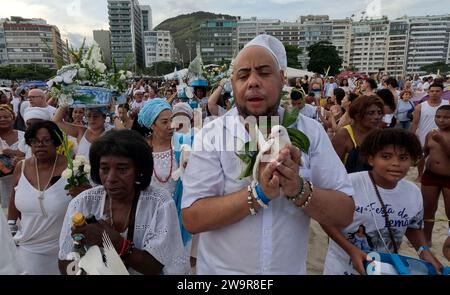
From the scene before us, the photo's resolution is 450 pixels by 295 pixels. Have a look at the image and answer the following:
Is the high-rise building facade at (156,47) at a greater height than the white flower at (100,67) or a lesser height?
greater

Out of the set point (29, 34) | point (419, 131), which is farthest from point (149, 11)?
point (419, 131)

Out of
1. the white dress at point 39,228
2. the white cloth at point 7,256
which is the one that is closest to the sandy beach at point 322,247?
the white dress at point 39,228

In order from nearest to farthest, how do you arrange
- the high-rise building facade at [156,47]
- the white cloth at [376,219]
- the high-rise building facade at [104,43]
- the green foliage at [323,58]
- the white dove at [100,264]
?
the white dove at [100,264], the white cloth at [376,219], the high-rise building facade at [104,43], the green foliage at [323,58], the high-rise building facade at [156,47]

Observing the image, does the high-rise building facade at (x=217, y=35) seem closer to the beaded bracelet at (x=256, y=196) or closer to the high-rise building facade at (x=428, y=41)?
the high-rise building facade at (x=428, y=41)

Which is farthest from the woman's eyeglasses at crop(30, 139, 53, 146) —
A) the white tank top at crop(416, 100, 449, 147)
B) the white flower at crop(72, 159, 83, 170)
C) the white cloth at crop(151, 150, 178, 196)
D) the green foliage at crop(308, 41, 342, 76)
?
the green foliage at crop(308, 41, 342, 76)

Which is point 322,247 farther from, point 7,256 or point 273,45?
point 7,256

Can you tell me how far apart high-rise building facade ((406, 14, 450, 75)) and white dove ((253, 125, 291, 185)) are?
5828 inches

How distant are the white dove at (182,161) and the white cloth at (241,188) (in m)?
1.37

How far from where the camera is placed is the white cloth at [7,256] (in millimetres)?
1383

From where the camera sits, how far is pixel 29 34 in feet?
342

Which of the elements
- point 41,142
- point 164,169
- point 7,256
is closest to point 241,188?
point 7,256

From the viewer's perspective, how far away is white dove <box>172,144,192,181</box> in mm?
2826

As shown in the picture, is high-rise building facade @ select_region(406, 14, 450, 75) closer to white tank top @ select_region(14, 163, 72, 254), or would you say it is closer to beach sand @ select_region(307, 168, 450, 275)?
beach sand @ select_region(307, 168, 450, 275)
